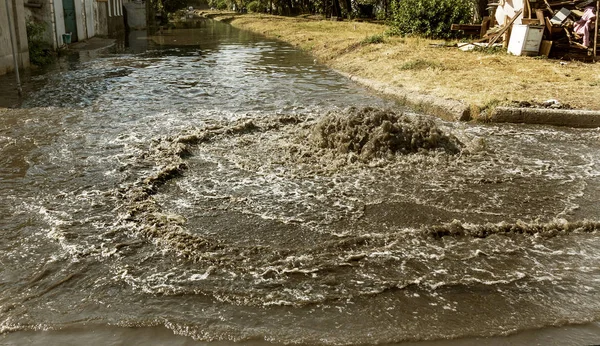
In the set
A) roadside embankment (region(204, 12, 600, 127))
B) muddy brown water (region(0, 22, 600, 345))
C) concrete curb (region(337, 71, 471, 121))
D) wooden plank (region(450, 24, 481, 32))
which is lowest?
muddy brown water (region(0, 22, 600, 345))

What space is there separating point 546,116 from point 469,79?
10.6 feet

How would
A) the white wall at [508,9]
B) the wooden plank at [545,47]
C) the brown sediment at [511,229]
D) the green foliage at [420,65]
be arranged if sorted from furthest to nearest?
the white wall at [508,9], the wooden plank at [545,47], the green foliage at [420,65], the brown sediment at [511,229]

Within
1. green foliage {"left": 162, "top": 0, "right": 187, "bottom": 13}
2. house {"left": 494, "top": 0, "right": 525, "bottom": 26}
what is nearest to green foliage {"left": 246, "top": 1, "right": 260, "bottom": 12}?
green foliage {"left": 162, "top": 0, "right": 187, "bottom": 13}

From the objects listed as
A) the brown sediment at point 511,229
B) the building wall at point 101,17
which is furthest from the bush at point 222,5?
the brown sediment at point 511,229

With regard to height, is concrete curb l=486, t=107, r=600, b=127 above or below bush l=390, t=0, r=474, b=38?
below

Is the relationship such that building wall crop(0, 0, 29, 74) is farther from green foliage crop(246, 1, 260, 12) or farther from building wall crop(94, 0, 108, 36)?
green foliage crop(246, 1, 260, 12)

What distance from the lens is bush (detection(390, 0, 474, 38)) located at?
2119 centimetres

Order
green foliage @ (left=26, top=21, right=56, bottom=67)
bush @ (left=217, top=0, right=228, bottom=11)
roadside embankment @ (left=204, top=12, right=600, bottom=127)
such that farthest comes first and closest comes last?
bush @ (left=217, top=0, right=228, bottom=11) → green foliage @ (left=26, top=21, right=56, bottom=67) → roadside embankment @ (left=204, top=12, right=600, bottom=127)

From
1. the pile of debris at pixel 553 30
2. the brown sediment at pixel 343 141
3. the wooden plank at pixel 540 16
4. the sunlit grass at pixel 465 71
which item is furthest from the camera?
the wooden plank at pixel 540 16

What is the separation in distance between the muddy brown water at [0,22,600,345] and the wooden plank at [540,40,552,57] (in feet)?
22.8

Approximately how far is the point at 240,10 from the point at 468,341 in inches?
2995

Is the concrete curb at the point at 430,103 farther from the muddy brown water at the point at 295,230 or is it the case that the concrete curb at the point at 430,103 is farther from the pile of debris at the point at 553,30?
the pile of debris at the point at 553,30

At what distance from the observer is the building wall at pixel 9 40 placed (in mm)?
13706

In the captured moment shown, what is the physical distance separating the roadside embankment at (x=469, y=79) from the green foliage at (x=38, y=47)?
1022cm
